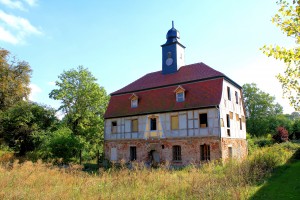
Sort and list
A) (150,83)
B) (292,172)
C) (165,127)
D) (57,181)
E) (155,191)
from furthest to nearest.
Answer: (150,83) < (165,127) < (292,172) < (57,181) < (155,191)

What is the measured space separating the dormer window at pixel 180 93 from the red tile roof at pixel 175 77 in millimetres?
844

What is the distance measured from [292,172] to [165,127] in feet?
43.3

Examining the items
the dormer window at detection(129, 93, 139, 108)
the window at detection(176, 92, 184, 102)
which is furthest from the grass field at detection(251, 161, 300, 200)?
the dormer window at detection(129, 93, 139, 108)

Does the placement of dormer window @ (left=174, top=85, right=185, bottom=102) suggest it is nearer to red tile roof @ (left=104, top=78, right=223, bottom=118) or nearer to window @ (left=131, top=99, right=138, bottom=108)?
red tile roof @ (left=104, top=78, right=223, bottom=118)

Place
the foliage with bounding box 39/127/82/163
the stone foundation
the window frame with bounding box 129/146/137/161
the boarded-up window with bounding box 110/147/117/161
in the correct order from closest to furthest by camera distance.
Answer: the stone foundation → the foliage with bounding box 39/127/82/163 → the window frame with bounding box 129/146/137/161 → the boarded-up window with bounding box 110/147/117/161

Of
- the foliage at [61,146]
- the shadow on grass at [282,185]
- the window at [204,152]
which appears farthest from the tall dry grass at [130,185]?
the foliage at [61,146]

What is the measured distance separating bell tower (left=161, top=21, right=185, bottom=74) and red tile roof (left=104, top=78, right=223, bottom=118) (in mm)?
1070

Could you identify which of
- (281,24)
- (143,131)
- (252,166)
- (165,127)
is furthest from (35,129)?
(281,24)

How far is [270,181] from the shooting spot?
10.9 m

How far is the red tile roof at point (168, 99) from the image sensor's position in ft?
73.4

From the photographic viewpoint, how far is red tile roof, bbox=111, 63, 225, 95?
24.1 meters

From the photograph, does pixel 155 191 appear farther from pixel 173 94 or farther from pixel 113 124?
pixel 113 124

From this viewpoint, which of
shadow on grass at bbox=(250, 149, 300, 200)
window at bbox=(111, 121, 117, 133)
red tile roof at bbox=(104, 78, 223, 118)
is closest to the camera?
shadow on grass at bbox=(250, 149, 300, 200)

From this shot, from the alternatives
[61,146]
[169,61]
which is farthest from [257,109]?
[61,146]
